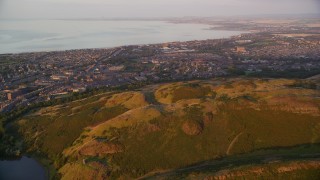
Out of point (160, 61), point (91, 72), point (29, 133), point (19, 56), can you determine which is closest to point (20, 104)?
point (29, 133)

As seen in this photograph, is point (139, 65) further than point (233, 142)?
Yes

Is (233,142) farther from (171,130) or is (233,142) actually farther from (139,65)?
(139,65)

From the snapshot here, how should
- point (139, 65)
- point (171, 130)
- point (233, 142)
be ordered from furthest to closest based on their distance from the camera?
point (139, 65)
point (171, 130)
point (233, 142)

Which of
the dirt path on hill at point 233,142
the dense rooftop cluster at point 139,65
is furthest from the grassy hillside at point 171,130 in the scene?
the dense rooftop cluster at point 139,65

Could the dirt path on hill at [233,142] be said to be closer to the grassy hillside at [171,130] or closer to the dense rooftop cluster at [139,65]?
the grassy hillside at [171,130]

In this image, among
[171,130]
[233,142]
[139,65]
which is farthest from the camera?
→ [139,65]

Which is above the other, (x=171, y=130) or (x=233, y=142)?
(x=171, y=130)

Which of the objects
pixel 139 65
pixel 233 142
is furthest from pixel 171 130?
pixel 139 65

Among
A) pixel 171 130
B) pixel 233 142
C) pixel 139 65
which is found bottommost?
pixel 233 142

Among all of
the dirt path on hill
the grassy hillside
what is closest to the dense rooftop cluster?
the grassy hillside

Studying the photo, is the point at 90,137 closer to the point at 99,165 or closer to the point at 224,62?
the point at 99,165
